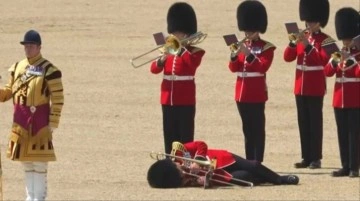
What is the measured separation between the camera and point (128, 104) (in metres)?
21.4

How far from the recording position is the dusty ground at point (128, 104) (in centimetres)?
1483

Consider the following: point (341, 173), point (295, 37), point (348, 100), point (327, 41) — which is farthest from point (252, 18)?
point (341, 173)

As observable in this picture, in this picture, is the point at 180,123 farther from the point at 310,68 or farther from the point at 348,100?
the point at 348,100

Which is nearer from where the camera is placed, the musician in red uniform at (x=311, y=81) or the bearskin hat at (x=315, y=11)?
the musician in red uniform at (x=311, y=81)

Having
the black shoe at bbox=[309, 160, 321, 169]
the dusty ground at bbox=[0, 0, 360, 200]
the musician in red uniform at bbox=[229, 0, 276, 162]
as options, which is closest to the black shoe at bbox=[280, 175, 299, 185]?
the dusty ground at bbox=[0, 0, 360, 200]

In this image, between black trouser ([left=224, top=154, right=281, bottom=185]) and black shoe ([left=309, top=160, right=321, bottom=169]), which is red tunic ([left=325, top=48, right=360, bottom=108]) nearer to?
black shoe ([left=309, top=160, right=321, bottom=169])

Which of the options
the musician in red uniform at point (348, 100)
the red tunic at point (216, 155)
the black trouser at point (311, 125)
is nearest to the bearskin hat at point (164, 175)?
the red tunic at point (216, 155)

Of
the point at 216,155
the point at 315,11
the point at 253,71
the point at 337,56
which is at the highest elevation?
the point at 315,11

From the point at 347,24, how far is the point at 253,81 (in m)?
1.12

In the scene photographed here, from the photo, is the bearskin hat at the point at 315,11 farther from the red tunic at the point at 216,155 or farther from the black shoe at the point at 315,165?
the red tunic at the point at 216,155

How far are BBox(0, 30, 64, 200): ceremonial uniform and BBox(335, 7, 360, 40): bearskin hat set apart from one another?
11.9ft

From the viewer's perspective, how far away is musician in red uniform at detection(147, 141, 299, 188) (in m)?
14.6

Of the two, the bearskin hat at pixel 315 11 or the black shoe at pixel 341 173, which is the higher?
the bearskin hat at pixel 315 11

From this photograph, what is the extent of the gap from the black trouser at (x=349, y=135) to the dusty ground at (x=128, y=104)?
0.81 feet
